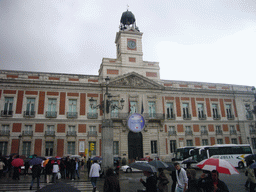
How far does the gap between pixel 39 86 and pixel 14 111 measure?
4386 mm

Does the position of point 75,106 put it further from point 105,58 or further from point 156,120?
point 156,120

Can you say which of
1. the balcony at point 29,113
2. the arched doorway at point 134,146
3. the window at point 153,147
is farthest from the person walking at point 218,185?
the balcony at point 29,113

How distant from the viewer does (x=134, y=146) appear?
97.9 feet

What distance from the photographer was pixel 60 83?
2955 centimetres

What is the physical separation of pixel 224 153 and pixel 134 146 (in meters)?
11.4

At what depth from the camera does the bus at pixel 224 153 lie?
76.5 feet

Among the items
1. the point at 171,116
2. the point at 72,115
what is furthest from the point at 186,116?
the point at 72,115

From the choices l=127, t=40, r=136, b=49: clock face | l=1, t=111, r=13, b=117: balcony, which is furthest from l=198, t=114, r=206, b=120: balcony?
l=1, t=111, r=13, b=117: balcony

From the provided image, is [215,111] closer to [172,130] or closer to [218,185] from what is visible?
[172,130]

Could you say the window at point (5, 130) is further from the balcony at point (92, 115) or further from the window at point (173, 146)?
the window at point (173, 146)

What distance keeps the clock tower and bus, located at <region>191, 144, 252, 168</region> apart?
13.5 m

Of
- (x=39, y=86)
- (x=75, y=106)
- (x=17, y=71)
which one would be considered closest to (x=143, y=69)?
(x=75, y=106)

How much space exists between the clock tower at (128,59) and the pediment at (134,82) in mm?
1076

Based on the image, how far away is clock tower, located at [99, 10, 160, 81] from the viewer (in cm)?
3222
